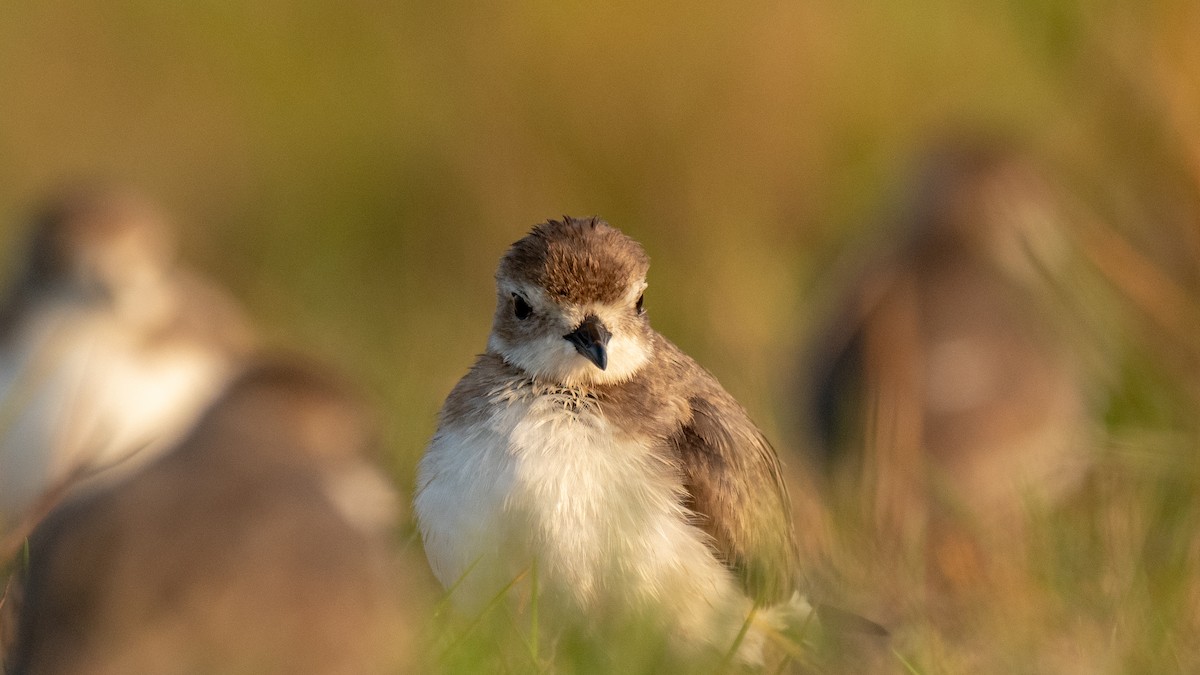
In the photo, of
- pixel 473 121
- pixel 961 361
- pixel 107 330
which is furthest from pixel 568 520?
pixel 473 121

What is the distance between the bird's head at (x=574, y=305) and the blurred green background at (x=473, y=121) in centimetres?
644

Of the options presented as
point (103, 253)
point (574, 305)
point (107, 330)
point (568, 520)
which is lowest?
point (107, 330)

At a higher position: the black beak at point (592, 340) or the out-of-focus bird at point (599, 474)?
the black beak at point (592, 340)

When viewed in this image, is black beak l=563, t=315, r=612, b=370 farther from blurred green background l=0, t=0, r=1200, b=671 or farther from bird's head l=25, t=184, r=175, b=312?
blurred green background l=0, t=0, r=1200, b=671

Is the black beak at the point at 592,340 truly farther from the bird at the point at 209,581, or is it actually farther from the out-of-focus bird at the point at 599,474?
the bird at the point at 209,581

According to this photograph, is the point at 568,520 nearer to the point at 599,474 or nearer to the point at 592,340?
the point at 599,474

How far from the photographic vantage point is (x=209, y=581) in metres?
3.96

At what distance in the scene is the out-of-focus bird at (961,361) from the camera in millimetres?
6730

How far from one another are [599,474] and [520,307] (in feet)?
2.21

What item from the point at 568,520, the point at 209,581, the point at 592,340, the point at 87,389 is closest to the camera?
the point at 209,581

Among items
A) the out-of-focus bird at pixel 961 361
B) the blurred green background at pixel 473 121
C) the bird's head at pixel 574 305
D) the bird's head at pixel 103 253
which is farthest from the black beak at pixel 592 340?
the blurred green background at pixel 473 121

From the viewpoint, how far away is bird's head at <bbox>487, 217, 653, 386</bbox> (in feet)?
15.0

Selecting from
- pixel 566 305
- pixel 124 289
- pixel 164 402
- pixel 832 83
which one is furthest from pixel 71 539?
pixel 832 83

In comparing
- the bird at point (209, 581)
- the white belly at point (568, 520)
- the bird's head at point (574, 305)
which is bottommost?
the bird at point (209, 581)
